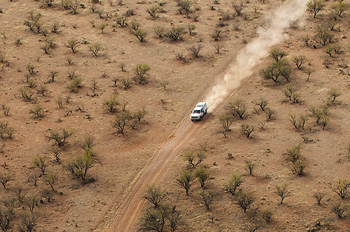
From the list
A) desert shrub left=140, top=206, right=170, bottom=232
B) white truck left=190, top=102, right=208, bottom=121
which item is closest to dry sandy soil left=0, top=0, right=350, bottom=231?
white truck left=190, top=102, right=208, bottom=121

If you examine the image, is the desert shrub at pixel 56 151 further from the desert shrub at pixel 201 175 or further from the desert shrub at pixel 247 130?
the desert shrub at pixel 247 130

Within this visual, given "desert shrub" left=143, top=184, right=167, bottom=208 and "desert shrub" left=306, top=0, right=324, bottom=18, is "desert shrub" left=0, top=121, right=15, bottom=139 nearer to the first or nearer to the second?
"desert shrub" left=143, top=184, right=167, bottom=208

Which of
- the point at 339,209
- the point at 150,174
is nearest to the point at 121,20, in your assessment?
the point at 150,174

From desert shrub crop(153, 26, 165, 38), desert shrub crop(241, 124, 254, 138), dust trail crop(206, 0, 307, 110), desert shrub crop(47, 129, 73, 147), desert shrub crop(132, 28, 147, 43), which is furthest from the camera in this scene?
desert shrub crop(153, 26, 165, 38)

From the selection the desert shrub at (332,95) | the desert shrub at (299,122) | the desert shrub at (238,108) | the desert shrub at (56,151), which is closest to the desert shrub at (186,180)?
the desert shrub at (56,151)

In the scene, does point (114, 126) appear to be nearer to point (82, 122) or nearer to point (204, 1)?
point (82, 122)
